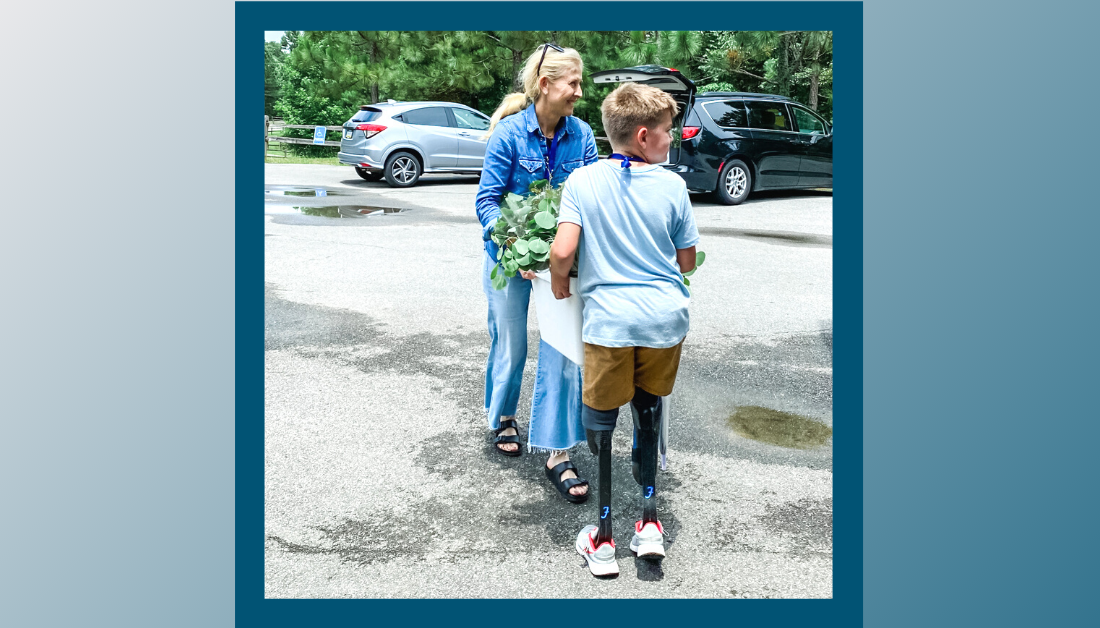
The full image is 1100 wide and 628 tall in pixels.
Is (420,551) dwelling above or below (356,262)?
below

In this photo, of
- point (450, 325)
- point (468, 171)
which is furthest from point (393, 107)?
point (450, 325)

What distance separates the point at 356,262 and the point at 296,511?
535 cm

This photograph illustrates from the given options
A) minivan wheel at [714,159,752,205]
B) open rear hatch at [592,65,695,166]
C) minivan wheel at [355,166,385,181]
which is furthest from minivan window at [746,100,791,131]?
minivan wheel at [355,166,385,181]

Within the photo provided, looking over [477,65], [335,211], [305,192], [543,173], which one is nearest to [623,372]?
[543,173]

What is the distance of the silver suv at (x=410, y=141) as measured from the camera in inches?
633

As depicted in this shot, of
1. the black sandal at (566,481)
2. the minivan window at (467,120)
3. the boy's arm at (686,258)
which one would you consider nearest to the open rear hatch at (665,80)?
the black sandal at (566,481)

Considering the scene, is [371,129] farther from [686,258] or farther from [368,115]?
[686,258]

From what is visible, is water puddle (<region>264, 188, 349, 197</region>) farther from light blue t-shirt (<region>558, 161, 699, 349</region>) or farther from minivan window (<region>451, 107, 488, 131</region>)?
light blue t-shirt (<region>558, 161, 699, 349</region>)

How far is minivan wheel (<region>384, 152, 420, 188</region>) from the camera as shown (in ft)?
53.2

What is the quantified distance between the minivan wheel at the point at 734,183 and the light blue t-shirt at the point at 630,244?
33.6 ft

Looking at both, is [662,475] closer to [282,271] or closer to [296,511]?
[296,511]

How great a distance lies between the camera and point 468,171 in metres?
16.9

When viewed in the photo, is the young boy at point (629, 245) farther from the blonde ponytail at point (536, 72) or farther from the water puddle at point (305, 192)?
the water puddle at point (305, 192)
